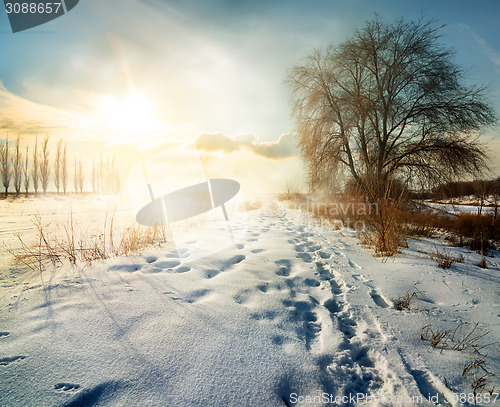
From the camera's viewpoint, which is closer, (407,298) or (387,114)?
(407,298)

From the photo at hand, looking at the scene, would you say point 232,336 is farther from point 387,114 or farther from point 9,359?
point 387,114

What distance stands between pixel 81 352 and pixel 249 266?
1933 millimetres

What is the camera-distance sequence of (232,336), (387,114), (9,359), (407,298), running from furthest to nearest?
1. (387,114)
2. (407,298)
3. (232,336)
4. (9,359)

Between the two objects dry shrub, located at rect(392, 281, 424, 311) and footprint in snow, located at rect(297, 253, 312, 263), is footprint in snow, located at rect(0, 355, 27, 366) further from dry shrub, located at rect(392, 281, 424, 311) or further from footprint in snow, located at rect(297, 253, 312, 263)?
footprint in snow, located at rect(297, 253, 312, 263)

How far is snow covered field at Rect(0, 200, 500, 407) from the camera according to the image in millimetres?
1123

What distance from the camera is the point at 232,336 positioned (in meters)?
1.51

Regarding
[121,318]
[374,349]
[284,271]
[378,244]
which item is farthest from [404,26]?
[121,318]

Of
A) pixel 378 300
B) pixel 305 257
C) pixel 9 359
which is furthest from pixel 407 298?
pixel 9 359

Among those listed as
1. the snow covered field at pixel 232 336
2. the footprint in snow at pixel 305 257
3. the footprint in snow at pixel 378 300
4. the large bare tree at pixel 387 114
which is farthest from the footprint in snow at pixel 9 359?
the large bare tree at pixel 387 114

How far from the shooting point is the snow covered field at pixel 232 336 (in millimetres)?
1123

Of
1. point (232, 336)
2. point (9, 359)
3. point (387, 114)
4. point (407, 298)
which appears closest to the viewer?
point (9, 359)

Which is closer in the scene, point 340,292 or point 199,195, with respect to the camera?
point 340,292

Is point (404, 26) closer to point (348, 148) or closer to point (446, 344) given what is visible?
point (348, 148)

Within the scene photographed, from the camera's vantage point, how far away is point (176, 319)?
5.39ft
